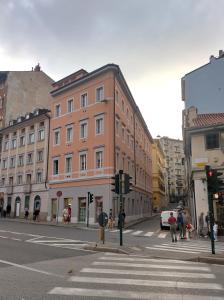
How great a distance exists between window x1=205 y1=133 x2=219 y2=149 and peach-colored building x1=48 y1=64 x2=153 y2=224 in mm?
9707

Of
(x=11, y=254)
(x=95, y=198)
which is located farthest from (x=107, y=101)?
(x=11, y=254)

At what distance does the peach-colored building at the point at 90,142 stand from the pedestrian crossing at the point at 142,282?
19.8m

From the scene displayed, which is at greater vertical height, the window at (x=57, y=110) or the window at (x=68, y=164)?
the window at (x=57, y=110)

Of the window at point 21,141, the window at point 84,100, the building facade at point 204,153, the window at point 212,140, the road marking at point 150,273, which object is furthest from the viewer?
the window at point 21,141

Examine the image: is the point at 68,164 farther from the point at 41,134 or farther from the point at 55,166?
→ the point at 41,134

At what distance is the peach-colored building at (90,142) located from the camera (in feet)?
100

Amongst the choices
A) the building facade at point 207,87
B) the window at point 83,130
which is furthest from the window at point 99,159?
the building facade at point 207,87

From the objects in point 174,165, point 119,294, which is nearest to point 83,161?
point 119,294

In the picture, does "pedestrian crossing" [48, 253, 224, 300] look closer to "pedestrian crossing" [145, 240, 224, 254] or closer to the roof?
"pedestrian crossing" [145, 240, 224, 254]

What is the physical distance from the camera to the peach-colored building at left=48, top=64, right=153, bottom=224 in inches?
1202

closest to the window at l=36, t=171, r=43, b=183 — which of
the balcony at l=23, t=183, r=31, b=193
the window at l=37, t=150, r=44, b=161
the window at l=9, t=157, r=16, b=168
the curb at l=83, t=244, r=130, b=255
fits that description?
the balcony at l=23, t=183, r=31, b=193

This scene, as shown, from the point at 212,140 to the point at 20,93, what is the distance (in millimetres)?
35180

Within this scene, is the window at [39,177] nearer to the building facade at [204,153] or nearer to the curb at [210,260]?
the building facade at [204,153]

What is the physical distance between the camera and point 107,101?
3141 cm
